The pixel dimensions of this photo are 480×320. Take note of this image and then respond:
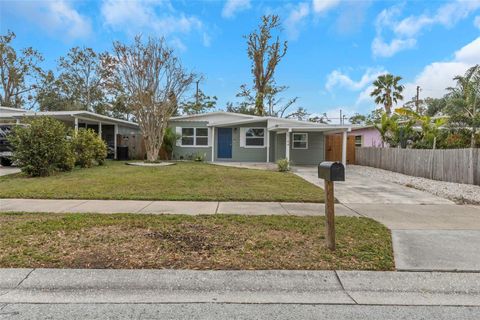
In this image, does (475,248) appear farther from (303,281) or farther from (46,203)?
(46,203)

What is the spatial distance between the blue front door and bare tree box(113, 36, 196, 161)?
4.11 m

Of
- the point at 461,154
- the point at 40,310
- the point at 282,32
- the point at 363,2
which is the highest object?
the point at 282,32

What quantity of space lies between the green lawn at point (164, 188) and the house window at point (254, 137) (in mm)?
8806

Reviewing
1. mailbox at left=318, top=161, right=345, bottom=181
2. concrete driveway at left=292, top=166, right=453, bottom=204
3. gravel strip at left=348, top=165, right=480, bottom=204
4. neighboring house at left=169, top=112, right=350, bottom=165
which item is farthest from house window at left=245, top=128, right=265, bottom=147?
mailbox at left=318, top=161, right=345, bottom=181

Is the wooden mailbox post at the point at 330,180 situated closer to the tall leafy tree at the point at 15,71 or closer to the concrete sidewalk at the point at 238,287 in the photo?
the concrete sidewalk at the point at 238,287

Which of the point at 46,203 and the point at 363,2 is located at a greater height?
the point at 363,2

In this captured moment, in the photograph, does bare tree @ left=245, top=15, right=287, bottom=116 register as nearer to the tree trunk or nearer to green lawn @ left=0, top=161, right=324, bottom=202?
the tree trunk

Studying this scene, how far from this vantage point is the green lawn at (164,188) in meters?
8.16

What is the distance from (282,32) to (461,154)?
2275 cm

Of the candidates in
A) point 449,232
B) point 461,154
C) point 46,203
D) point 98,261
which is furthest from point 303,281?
point 461,154

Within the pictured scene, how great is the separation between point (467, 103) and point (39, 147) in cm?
1713

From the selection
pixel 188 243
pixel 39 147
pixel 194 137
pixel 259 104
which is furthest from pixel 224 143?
pixel 188 243

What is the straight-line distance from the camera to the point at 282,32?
1204 inches

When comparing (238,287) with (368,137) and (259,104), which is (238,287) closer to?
(368,137)
